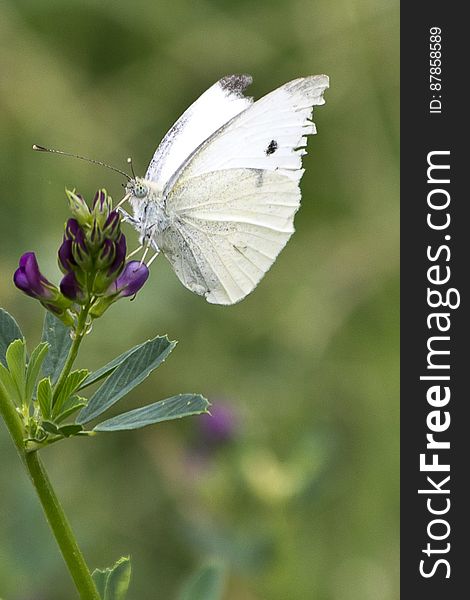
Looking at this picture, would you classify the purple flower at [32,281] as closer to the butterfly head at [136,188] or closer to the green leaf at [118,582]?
the green leaf at [118,582]

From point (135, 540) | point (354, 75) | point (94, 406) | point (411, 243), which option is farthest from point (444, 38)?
point (94, 406)

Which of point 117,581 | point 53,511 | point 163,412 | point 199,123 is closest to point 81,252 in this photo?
point 163,412

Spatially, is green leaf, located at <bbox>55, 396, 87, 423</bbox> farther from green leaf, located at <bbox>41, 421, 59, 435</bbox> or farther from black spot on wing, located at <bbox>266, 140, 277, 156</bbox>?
black spot on wing, located at <bbox>266, 140, 277, 156</bbox>

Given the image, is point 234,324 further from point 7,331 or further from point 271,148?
point 7,331

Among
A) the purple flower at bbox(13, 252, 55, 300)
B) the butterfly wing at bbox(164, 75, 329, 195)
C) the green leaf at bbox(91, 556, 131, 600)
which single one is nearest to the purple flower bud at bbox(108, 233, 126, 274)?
the purple flower at bbox(13, 252, 55, 300)

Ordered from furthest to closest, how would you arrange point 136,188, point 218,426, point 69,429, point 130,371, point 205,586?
point 218,426 < point 136,188 < point 205,586 < point 130,371 < point 69,429

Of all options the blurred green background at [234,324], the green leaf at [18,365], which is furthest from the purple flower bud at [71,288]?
the blurred green background at [234,324]
